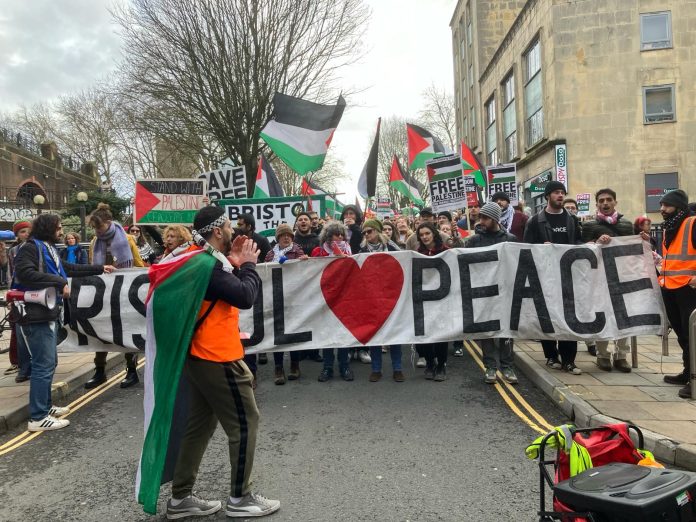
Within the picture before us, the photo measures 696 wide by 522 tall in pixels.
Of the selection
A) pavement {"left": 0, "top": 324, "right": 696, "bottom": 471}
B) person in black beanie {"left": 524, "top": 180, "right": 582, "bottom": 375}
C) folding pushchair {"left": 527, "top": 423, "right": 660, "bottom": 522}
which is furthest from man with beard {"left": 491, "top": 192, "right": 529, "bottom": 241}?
folding pushchair {"left": 527, "top": 423, "right": 660, "bottom": 522}

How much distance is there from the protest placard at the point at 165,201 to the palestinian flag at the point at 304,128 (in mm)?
1639

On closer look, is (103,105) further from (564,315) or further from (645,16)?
(564,315)

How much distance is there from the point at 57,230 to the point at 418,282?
12.9 feet

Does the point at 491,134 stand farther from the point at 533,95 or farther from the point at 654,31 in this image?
the point at 654,31

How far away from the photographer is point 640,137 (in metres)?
20.4

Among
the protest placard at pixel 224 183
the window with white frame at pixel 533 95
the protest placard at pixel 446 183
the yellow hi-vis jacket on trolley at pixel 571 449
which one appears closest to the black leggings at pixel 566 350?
the yellow hi-vis jacket on trolley at pixel 571 449

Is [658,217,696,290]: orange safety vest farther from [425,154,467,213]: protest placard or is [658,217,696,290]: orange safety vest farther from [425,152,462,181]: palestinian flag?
[425,152,462,181]: palestinian flag

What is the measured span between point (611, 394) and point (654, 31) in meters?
21.1

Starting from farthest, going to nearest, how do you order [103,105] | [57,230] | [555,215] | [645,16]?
1. [103,105]
2. [645,16]
3. [555,215]
4. [57,230]

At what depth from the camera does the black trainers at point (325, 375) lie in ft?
20.2

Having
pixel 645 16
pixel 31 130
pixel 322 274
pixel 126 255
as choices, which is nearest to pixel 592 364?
pixel 322 274

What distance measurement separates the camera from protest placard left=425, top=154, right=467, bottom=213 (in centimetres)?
941

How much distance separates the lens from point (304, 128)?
8484 millimetres

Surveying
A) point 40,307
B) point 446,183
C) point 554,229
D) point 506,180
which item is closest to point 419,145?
point 506,180
